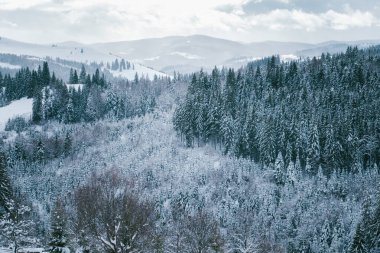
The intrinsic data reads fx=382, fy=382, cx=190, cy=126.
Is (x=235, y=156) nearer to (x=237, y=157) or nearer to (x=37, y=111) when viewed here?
(x=237, y=157)

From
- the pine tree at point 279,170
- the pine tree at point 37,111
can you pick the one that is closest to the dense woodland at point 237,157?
the pine tree at point 279,170

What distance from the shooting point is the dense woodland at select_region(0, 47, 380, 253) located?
2950 inches

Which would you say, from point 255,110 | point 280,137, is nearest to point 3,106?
point 255,110

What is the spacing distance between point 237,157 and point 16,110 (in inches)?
3908

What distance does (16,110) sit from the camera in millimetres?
157250

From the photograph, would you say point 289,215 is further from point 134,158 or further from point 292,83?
point 292,83

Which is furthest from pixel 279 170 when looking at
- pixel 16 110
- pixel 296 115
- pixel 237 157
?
pixel 16 110

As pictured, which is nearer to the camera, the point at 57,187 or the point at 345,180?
the point at 345,180

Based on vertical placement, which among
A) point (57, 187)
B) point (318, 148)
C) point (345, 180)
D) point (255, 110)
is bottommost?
point (57, 187)

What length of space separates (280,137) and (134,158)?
4339 centimetres

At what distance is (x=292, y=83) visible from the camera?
13125 cm

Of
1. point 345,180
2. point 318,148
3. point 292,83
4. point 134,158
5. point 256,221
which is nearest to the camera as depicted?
point 256,221

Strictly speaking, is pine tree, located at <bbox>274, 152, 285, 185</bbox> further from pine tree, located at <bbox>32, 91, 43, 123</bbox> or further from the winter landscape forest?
pine tree, located at <bbox>32, 91, 43, 123</bbox>

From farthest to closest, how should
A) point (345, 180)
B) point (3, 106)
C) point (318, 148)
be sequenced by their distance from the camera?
point (3, 106)
point (318, 148)
point (345, 180)
